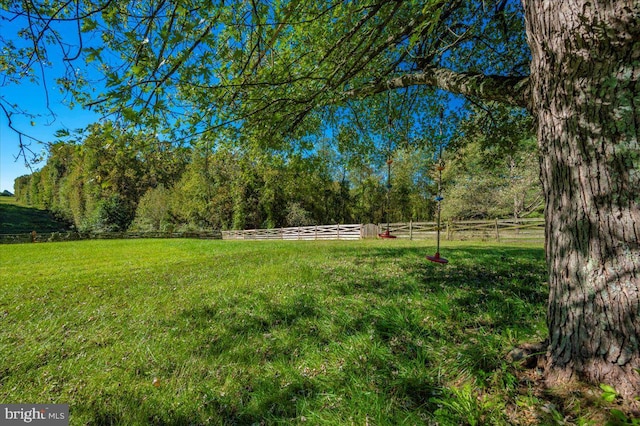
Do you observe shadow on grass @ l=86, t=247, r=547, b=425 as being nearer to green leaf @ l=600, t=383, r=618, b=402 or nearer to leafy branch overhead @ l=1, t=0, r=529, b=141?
green leaf @ l=600, t=383, r=618, b=402

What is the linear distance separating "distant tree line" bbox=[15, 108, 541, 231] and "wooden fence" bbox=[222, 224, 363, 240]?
3954mm

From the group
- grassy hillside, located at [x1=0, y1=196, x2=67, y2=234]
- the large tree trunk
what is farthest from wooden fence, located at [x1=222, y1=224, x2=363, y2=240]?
grassy hillside, located at [x1=0, y1=196, x2=67, y2=234]

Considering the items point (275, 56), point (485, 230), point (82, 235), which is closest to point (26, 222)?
point (82, 235)

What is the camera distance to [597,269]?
5.04 ft

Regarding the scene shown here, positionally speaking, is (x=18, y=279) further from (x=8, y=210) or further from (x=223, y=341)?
(x=8, y=210)

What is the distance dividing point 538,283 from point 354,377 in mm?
3622

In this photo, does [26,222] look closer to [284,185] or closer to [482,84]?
[284,185]

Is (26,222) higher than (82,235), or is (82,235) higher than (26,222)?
(26,222)

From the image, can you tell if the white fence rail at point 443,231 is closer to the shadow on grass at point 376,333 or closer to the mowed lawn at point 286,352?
the shadow on grass at point 376,333

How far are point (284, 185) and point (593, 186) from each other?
2784cm

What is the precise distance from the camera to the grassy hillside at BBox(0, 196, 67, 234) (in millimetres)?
39312

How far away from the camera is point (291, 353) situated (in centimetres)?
246

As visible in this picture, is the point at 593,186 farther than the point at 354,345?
No

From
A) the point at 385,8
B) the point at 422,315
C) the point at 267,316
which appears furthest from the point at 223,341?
the point at 385,8
